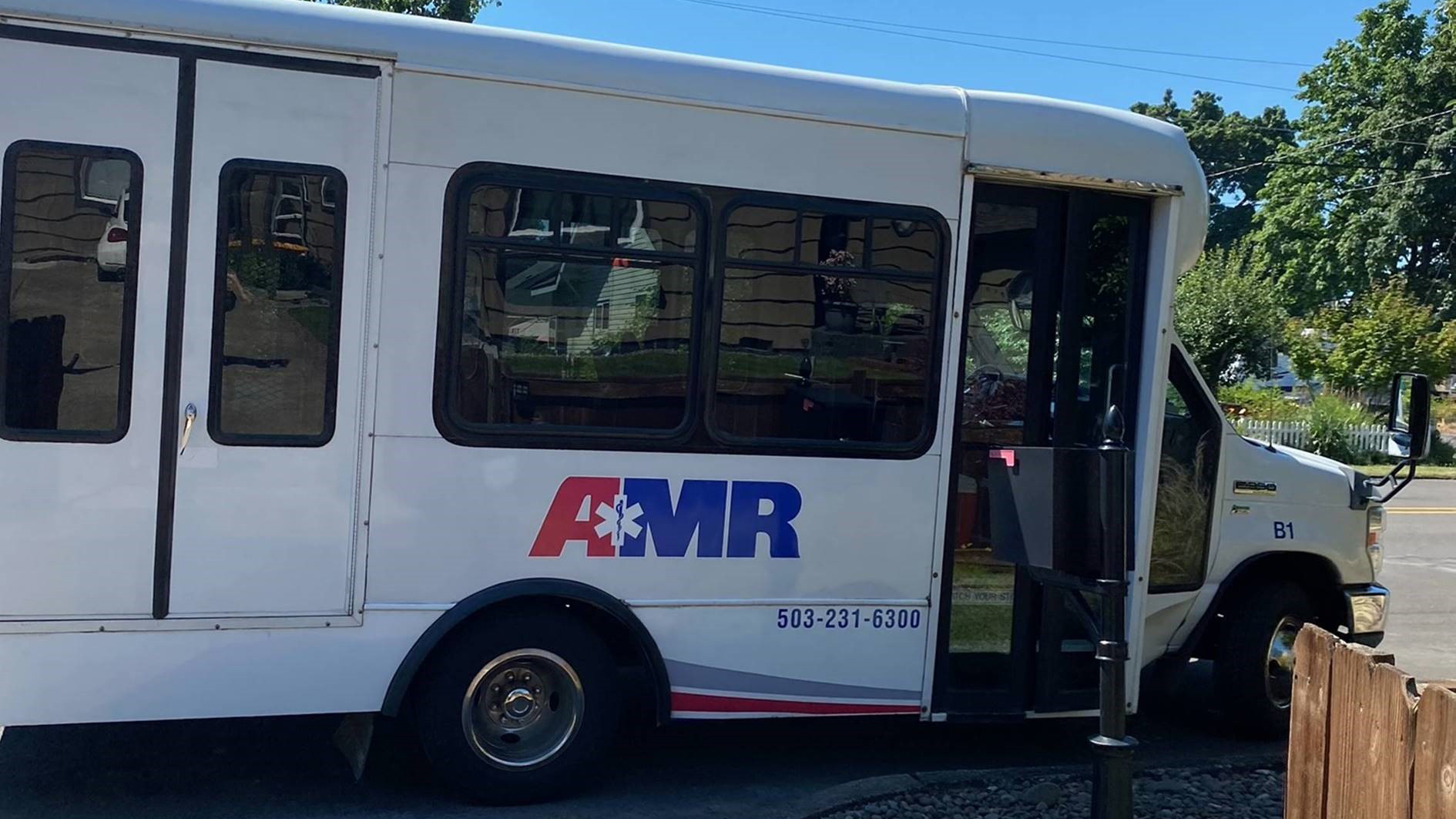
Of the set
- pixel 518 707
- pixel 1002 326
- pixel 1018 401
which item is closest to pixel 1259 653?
pixel 1018 401

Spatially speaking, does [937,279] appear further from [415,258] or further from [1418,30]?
[1418,30]

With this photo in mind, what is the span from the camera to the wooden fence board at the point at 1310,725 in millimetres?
3080

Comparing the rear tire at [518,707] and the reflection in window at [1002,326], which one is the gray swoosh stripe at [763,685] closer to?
the rear tire at [518,707]

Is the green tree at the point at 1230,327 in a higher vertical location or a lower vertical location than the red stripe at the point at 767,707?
higher

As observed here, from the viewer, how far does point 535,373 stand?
4664mm

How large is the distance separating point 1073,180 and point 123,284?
3751 millimetres

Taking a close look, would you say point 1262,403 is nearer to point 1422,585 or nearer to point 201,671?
point 1422,585

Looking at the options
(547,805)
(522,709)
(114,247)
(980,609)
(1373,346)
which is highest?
(1373,346)

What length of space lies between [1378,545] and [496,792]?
471 centimetres

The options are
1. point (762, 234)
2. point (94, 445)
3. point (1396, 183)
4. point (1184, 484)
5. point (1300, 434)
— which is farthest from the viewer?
point (1396, 183)

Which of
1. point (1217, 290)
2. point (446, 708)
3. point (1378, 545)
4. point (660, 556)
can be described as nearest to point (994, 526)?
point (660, 556)

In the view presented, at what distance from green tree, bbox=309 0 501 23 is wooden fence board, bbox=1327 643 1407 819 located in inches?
544

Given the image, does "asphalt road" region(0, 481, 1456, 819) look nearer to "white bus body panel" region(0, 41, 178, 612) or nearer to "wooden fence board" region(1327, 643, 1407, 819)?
"white bus body panel" region(0, 41, 178, 612)

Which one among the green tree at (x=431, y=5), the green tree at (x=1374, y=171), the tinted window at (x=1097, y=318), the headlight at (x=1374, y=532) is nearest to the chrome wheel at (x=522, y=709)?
the tinted window at (x=1097, y=318)
